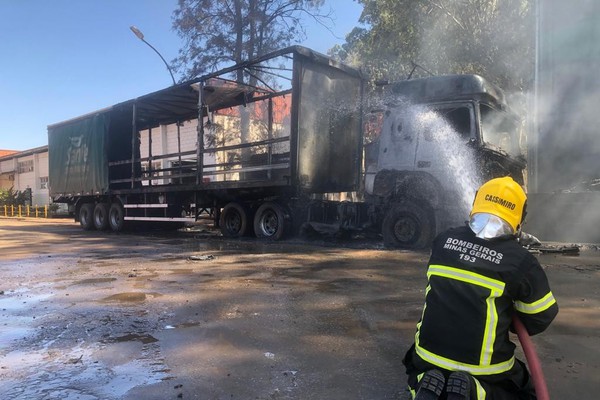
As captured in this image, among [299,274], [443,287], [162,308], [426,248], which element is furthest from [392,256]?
[443,287]

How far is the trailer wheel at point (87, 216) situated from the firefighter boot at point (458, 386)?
17023mm

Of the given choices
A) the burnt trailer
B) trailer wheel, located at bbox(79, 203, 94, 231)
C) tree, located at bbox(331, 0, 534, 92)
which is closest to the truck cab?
the burnt trailer

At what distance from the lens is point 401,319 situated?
14.1ft

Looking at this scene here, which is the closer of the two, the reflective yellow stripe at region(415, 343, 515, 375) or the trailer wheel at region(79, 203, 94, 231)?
the reflective yellow stripe at region(415, 343, 515, 375)

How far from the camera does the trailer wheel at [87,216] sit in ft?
55.2

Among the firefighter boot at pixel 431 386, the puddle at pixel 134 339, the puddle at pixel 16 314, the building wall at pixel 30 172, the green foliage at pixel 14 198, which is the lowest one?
the puddle at pixel 134 339

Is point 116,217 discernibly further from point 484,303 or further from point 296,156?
point 484,303

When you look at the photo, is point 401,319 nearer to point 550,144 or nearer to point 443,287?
point 443,287

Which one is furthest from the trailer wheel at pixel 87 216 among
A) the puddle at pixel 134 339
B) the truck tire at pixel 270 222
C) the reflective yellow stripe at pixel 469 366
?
the reflective yellow stripe at pixel 469 366

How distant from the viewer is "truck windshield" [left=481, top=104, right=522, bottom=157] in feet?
27.3

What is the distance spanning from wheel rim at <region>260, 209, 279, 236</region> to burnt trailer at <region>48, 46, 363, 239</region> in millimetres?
24

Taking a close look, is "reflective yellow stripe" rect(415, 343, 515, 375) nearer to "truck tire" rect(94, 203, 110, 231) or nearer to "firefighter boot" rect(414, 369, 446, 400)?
"firefighter boot" rect(414, 369, 446, 400)

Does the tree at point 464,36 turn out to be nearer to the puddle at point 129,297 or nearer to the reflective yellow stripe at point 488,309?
the puddle at point 129,297

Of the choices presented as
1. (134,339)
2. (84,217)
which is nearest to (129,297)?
(134,339)
